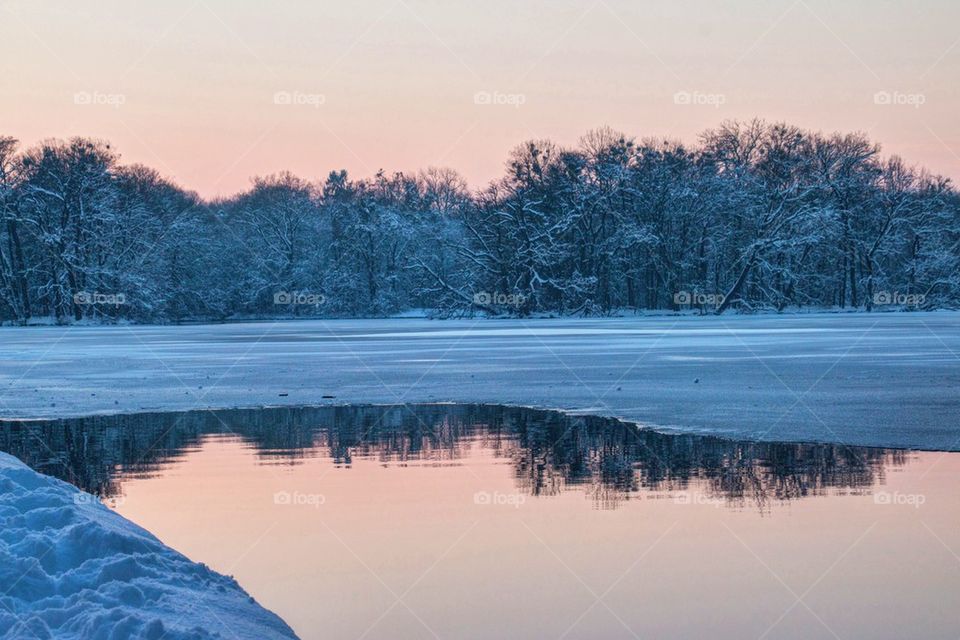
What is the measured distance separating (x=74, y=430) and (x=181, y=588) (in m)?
11.0

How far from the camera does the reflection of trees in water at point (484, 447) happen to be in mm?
12031

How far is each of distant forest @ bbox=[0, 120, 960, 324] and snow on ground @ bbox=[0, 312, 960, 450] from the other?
47.1m

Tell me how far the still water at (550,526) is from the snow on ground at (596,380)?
7.88 feet

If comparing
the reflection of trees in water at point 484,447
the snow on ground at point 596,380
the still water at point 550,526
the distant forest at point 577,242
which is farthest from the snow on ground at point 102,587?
the distant forest at point 577,242

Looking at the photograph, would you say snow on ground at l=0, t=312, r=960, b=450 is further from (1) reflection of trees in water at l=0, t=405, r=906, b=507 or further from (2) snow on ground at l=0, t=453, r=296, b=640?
(2) snow on ground at l=0, t=453, r=296, b=640

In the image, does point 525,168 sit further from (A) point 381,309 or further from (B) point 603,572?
(B) point 603,572

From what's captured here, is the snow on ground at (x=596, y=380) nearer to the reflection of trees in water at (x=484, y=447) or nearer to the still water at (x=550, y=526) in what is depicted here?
the reflection of trees in water at (x=484, y=447)

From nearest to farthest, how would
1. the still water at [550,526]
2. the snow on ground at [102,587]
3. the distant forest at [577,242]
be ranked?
the snow on ground at [102,587]
the still water at [550,526]
the distant forest at [577,242]

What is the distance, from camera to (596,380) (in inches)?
973

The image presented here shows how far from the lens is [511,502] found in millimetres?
11188

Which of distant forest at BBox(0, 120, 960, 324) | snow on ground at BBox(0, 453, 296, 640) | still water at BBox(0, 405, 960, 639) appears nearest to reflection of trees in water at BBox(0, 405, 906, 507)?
still water at BBox(0, 405, 960, 639)

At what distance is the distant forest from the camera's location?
8712 cm

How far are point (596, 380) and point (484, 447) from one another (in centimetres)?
989

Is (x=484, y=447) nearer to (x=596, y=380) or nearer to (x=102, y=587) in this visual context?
(x=102, y=587)
